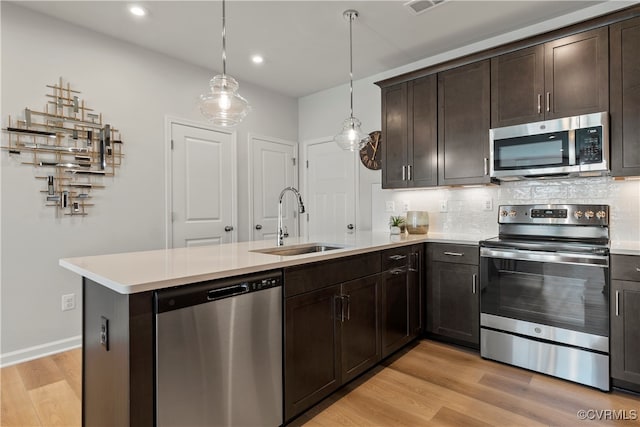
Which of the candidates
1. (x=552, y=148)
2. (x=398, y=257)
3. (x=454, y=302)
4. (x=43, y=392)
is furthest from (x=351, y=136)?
(x=43, y=392)

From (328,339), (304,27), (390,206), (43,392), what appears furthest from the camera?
(390,206)

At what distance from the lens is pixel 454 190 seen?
3.54 m

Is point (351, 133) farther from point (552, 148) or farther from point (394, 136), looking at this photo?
point (552, 148)

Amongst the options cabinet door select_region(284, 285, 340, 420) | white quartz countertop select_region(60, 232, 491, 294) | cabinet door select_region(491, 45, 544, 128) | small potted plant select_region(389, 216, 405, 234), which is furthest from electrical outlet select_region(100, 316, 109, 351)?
cabinet door select_region(491, 45, 544, 128)

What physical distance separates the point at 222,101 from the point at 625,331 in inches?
113

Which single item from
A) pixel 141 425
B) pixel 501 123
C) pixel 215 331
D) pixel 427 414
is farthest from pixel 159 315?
pixel 501 123

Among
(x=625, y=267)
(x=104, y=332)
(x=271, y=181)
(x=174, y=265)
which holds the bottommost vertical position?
(x=104, y=332)

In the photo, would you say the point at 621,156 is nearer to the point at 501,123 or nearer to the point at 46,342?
the point at 501,123

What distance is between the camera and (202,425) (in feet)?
4.86

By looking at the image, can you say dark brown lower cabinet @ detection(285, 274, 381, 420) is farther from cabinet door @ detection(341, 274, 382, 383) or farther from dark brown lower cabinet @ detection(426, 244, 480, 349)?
dark brown lower cabinet @ detection(426, 244, 480, 349)

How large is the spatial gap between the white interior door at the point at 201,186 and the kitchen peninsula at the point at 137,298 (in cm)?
162

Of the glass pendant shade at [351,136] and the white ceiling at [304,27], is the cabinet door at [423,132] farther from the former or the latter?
the glass pendant shade at [351,136]

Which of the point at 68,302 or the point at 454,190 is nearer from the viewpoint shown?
the point at 68,302

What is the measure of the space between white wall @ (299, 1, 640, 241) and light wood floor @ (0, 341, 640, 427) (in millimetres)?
1289
